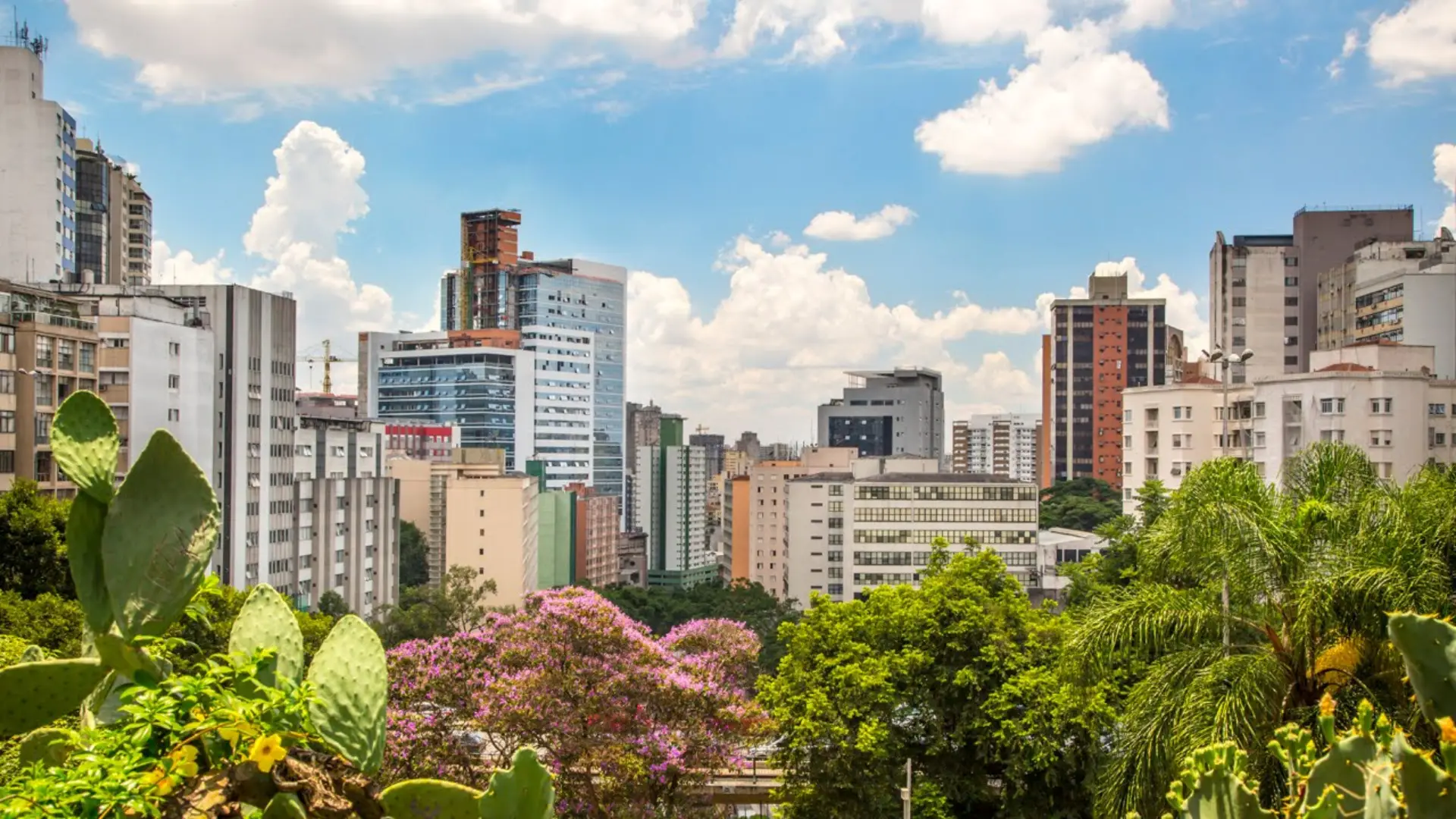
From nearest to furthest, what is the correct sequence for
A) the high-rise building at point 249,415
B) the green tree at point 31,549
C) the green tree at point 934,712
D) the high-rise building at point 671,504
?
the green tree at point 934,712, the green tree at point 31,549, the high-rise building at point 249,415, the high-rise building at point 671,504

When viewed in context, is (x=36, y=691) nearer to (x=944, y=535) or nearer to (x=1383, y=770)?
(x=1383, y=770)

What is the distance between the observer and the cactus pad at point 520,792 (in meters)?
Result: 3.06

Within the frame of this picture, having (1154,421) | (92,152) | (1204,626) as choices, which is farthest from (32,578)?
(92,152)

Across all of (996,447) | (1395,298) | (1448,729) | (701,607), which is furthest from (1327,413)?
(996,447)

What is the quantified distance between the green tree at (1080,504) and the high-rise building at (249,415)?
45.9 m

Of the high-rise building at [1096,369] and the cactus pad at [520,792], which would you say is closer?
the cactus pad at [520,792]

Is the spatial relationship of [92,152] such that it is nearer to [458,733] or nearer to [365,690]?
[458,733]

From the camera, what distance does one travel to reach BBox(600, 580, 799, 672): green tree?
47.7 m

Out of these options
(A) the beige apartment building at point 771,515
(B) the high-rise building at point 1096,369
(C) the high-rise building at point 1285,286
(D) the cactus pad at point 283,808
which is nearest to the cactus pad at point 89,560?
(D) the cactus pad at point 283,808

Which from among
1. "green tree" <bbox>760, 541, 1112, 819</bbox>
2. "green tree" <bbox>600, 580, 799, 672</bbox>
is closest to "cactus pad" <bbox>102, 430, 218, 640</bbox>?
"green tree" <bbox>760, 541, 1112, 819</bbox>

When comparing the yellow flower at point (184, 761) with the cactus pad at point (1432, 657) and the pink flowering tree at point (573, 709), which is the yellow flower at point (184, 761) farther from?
the pink flowering tree at point (573, 709)

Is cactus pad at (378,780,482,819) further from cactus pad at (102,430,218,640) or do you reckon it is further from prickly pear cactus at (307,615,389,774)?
cactus pad at (102,430,218,640)

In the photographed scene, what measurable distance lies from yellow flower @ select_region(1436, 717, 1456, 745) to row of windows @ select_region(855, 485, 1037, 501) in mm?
49160

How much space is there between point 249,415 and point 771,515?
42.8m
